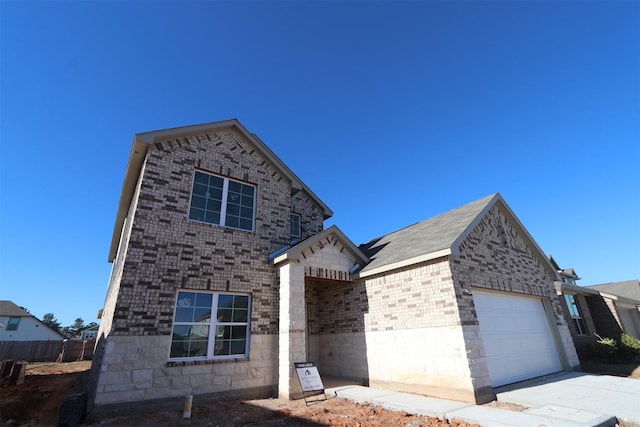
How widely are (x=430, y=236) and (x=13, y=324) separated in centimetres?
4725

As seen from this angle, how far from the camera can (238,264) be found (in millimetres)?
9188

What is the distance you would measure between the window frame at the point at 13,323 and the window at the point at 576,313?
52.1 m

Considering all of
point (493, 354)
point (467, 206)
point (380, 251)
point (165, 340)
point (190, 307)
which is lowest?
point (493, 354)

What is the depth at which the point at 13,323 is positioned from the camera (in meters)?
34.5

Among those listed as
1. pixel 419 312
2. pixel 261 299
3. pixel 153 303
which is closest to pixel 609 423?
pixel 419 312

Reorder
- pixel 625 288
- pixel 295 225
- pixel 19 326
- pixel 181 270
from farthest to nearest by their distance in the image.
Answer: pixel 19 326 → pixel 625 288 → pixel 295 225 → pixel 181 270

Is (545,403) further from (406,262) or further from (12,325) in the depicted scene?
(12,325)

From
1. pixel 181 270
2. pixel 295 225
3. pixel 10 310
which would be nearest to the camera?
pixel 181 270

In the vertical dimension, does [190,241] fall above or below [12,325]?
above

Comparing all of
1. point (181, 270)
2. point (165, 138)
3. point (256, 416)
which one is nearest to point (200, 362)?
point (256, 416)

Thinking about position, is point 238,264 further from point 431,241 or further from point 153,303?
point 431,241

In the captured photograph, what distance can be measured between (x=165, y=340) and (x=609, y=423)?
9.14 meters

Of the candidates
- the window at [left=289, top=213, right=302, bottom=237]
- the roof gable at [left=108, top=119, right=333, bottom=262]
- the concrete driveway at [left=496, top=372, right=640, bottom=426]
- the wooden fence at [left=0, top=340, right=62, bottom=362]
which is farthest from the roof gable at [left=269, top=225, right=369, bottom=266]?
the wooden fence at [left=0, top=340, right=62, bottom=362]

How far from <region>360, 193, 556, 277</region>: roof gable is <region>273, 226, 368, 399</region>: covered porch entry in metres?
0.93
